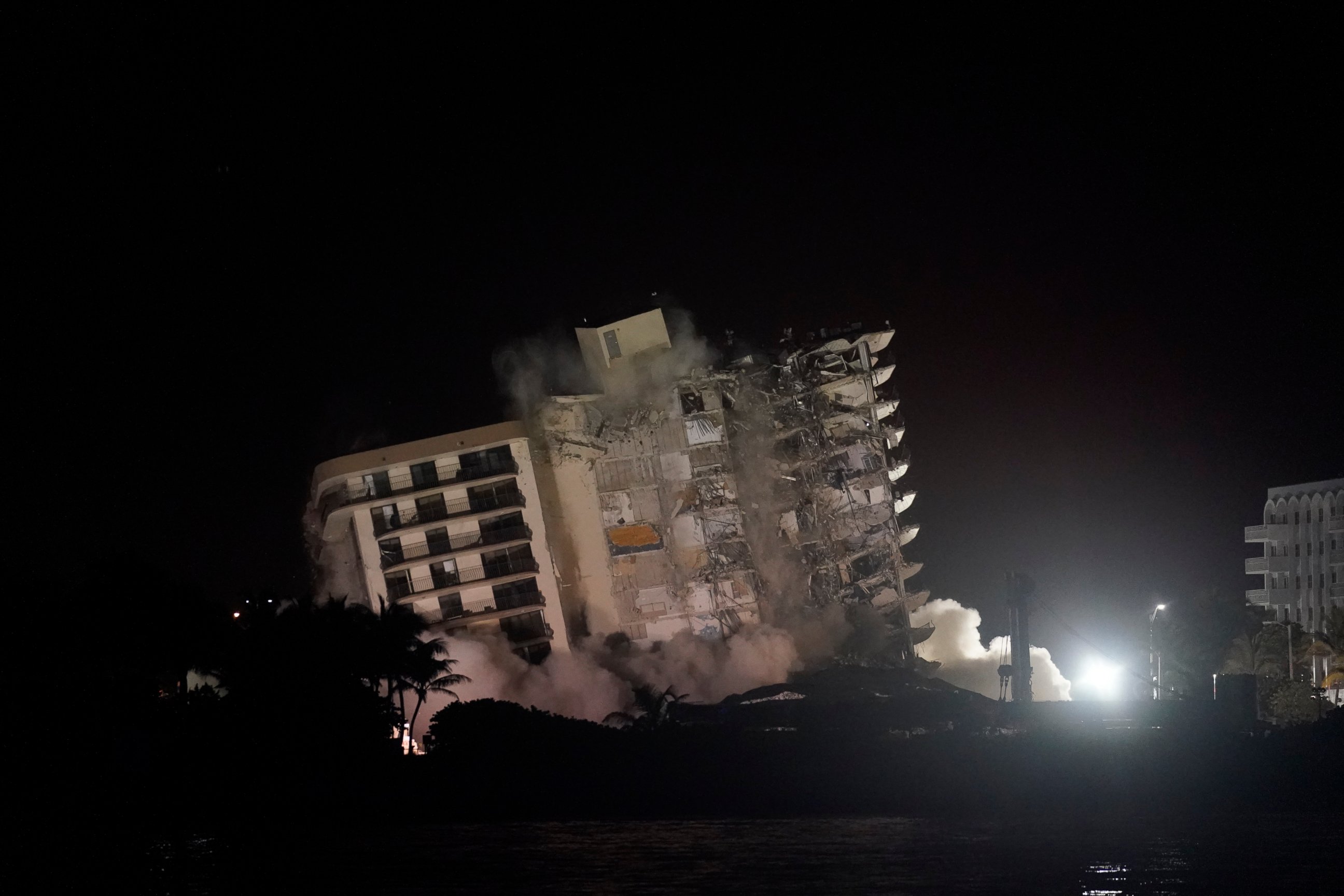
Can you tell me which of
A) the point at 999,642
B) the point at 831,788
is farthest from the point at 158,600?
the point at 999,642

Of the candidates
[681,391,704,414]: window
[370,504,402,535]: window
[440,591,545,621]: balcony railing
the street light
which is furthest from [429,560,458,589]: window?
the street light

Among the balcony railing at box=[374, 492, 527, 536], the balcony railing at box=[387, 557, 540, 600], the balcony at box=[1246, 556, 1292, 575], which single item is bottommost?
the balcony at box=[1246, 556, 1292, 575]

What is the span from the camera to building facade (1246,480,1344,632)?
379 ft

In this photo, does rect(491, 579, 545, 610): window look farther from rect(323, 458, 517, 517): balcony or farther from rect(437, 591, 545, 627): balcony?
rect(323, 458, 517, 517): balcony

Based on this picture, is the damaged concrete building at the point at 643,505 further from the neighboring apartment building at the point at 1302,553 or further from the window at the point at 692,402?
the neighboring apartment building at the point at 1302,553

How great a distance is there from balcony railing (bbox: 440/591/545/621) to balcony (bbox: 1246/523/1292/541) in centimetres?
6579

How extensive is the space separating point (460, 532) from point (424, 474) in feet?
11.7

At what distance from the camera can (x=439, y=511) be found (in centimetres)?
8256

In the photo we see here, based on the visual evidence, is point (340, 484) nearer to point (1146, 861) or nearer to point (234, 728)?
point (234, 728)

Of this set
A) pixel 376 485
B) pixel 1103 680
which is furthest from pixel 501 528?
pixel 1103 680

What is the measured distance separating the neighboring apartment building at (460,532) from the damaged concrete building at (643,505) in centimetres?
8

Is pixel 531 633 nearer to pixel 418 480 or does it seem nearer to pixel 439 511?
pixel 439 511

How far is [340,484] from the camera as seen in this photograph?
83250 millimetres

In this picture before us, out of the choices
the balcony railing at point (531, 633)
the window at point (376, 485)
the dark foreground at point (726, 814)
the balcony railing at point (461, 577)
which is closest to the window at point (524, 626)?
the balcony railing at point (531, 633)
